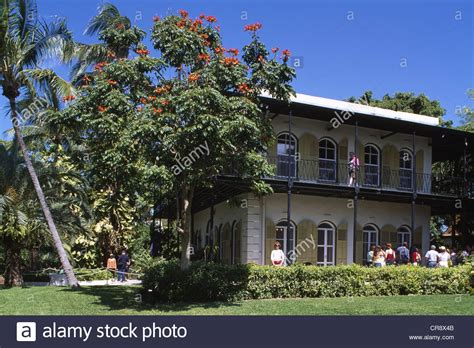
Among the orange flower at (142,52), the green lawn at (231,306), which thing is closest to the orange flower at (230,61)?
the orange flower at (142,52)

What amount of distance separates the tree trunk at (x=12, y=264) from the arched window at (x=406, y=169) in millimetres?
16284

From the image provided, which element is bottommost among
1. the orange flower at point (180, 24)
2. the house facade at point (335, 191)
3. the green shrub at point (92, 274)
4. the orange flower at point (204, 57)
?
the green shrub at point (92, 274)

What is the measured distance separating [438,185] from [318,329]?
17.4 m

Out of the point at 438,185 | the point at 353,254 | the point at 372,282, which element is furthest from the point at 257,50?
the point at 438,185

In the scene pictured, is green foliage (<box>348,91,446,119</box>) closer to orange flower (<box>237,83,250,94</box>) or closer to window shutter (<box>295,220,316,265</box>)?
window shutter (<box>295,220,316,265</box>)

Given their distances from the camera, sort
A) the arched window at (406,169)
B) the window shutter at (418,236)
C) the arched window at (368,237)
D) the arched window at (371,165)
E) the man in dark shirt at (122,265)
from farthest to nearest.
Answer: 1. the arched window at (406,169)
2. the window shutter at (418,236)
3. the arched window at (371,165)
4. the man in dark shirt at (122,265)
5. the arched window at (368,237)

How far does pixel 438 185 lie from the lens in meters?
25.2

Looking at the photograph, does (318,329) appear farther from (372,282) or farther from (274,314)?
(372,282)

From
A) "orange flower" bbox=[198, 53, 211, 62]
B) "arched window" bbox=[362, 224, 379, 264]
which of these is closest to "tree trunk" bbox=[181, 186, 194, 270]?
"orange flower" bbox=[198, 53, 211, 62]

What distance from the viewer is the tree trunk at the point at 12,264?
19.0m

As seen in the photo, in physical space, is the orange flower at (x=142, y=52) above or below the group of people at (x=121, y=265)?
above

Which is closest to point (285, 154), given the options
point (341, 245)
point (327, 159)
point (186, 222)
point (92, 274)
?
point (327, 159)

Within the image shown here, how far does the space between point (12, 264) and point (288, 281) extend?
10.4m

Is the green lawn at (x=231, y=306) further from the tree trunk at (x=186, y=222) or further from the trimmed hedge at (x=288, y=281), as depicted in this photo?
the tree trunk at (x=186, y=222)
